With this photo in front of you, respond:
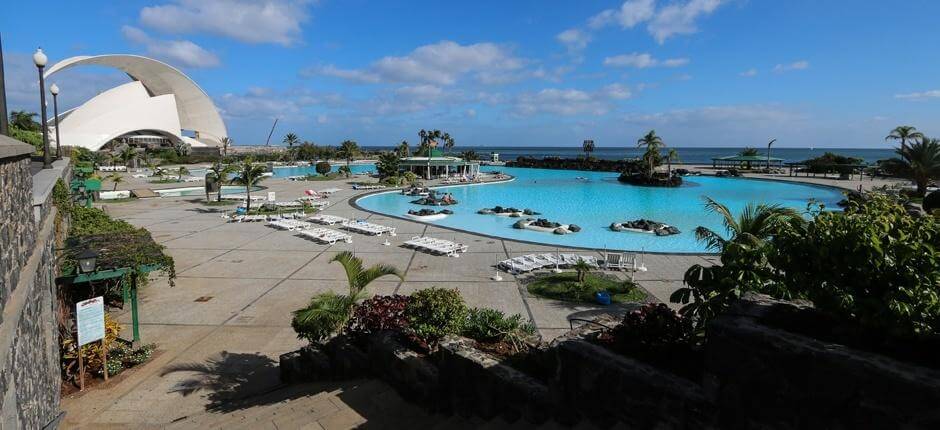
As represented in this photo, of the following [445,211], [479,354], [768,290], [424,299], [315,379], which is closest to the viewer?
[768,290]

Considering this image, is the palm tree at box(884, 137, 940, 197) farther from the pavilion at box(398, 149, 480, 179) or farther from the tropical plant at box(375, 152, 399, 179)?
the tropical plant at box(375, 152, 399, 179)

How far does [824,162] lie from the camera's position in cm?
5284

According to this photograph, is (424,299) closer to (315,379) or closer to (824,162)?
(315,379)

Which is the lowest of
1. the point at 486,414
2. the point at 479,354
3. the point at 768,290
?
the point at 486,414

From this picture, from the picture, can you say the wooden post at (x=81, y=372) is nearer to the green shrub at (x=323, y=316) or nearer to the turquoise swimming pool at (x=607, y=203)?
the green shrub at (x=323, y=316)

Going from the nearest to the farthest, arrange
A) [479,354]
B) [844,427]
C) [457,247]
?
[844,427] → [479,354] → [457,247]

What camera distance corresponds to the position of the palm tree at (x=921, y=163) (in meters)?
29.1

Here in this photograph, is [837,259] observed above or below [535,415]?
above

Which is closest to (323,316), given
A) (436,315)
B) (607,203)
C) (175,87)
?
(436,315)

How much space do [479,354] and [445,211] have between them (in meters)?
22.4

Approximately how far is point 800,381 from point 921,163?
37.1 meters

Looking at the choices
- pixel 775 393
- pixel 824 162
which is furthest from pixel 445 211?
pixel 824 162

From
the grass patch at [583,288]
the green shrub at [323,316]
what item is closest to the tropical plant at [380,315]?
the green shrub at [323,316]

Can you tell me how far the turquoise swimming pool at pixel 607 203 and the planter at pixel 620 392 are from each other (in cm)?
1446
